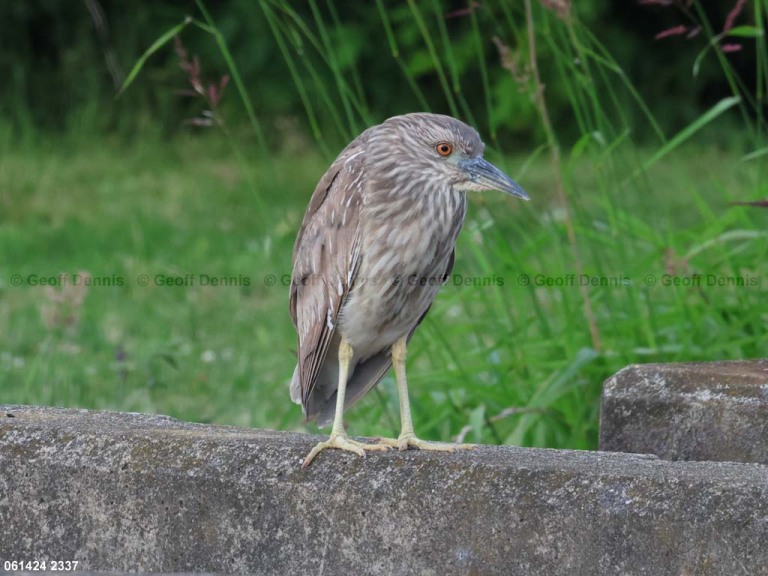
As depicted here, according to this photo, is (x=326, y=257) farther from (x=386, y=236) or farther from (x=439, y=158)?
(x=439, y=158)

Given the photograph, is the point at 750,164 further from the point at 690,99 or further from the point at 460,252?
the point at 460,252

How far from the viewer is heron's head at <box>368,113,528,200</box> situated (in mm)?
3180

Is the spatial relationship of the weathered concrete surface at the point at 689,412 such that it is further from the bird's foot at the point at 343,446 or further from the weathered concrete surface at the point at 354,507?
the bird's foot at the point at 343,446

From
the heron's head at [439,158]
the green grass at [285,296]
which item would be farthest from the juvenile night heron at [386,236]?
the green grass at [285,296]

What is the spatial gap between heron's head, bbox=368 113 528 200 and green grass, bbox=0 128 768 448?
3.13 feet

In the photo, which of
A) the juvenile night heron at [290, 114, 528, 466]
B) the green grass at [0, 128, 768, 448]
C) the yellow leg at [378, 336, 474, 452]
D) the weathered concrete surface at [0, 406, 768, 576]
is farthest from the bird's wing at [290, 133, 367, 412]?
the green grass at [0, 128, 768, 448]

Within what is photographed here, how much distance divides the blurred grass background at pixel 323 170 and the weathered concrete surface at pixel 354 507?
124 centimetres

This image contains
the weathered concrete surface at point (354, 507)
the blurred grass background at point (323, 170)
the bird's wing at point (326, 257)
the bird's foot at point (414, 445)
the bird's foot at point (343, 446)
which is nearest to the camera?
the weathered concrete surface at point (354, 507)

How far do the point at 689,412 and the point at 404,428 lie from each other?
0.74 meters

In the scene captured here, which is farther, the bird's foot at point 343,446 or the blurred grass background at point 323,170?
the blurred grass background at point 323,170

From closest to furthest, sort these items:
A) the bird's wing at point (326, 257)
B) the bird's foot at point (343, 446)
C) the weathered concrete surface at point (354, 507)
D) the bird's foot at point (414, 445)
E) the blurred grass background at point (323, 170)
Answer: the weathered concrete surface at point (354, 507) < the bird's foot at point (343, 446) < the bird's foot at point (414, 445) < the bird's wing at point (326, 257) < the blurred grass background at point (323, 170)

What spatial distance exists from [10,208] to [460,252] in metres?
4.66

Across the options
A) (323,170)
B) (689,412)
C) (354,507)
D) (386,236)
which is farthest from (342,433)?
(323,170)

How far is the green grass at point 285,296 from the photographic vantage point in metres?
4.25
